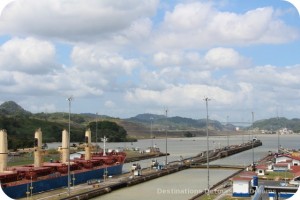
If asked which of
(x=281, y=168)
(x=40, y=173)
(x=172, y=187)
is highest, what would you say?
(x=40, y=173)

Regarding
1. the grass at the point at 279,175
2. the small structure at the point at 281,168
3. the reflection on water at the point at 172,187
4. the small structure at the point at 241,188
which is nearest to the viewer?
the small structure at the point at 241,188

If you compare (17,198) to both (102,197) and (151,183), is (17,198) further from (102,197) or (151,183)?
(151,183)

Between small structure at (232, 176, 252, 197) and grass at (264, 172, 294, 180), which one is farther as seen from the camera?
grass at (264, 172, 294, 180)

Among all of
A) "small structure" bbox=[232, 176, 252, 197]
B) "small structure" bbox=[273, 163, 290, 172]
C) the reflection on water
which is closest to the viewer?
"small structure" bbox=[232, 176, 252, 197]

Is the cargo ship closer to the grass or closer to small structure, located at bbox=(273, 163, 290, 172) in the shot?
the grass

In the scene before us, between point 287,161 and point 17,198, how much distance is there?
28741 millimetres

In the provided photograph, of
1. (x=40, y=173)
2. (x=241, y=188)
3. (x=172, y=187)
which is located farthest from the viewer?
(x=172, y=187)

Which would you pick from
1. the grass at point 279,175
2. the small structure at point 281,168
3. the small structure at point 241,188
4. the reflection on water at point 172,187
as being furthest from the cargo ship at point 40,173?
the small structure at point 281,168

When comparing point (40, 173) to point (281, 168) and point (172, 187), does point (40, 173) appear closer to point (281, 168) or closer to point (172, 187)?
point (172, 187)

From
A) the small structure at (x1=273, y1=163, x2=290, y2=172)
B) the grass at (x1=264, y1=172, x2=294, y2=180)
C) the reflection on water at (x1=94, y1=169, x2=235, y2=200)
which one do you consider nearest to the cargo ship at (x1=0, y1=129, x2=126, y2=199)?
the reflection on water at (x1=94, y1=169, x2=235, y2=200)

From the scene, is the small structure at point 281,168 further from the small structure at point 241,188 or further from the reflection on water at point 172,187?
the small structure at point 241,188

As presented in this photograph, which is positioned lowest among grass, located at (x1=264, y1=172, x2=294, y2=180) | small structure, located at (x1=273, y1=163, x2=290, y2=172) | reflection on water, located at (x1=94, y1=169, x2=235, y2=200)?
reflection on water, located at (x1=94, y1=169, x2=235, y2=200)

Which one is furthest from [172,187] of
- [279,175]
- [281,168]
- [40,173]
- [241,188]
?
[241,188]

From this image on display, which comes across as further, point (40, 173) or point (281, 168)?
point (281, 168)
